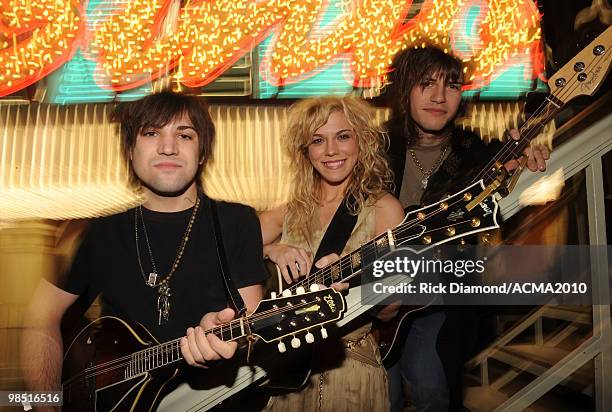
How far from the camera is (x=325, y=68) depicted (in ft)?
7.05

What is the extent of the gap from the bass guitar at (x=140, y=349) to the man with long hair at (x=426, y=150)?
0.37m

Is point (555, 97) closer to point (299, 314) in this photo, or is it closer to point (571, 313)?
point (571, 313)

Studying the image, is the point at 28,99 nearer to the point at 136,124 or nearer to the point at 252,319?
the point at 136,124

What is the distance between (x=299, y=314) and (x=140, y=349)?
0.56 meters

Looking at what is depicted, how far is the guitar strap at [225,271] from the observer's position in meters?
2.10

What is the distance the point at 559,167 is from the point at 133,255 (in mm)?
1533

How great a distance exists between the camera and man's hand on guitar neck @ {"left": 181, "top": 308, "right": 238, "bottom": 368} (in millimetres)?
1979

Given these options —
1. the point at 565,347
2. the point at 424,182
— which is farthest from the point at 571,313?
the point at 424,182

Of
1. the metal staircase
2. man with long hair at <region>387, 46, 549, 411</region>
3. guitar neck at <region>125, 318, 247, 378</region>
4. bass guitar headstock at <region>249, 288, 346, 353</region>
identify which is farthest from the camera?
the metal staircase

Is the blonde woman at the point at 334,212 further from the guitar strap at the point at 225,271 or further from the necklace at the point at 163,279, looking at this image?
the necklace at the point at 163,279

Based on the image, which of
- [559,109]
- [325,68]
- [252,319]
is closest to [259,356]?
[252,319]

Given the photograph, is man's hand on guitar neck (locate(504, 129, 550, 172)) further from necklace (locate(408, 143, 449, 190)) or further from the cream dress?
the cream dress
